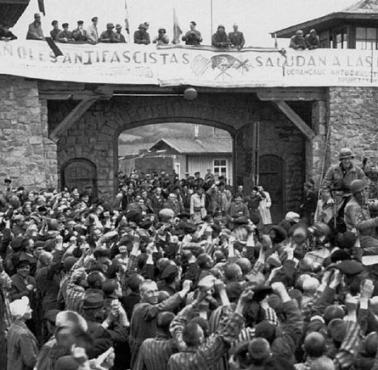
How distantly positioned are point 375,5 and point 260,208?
8598mm

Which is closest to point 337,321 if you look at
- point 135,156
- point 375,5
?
point 375,5

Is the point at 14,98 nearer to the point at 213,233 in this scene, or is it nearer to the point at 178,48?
the point at 178,48

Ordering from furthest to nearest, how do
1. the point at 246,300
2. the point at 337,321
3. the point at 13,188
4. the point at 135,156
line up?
the point at 135,156
the point at 13,188
the point at 246,300
the point at 337,321

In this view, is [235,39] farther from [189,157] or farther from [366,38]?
[189,157]

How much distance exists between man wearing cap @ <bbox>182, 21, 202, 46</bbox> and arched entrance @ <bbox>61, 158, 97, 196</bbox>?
474 cm

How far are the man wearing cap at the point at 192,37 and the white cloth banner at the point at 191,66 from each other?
515 mm

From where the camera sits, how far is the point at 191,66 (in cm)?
2120

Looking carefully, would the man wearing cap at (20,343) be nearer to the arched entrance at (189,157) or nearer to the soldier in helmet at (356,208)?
the soldier in helmet at (356,208)

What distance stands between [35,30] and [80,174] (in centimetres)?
479

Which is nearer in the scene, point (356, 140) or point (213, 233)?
point (213, 233)

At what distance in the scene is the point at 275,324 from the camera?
6.03 m

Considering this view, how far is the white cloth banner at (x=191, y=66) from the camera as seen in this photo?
65.9 ft

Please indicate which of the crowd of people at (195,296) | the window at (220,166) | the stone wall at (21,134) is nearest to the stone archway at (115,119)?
the stone wall at (21,134)

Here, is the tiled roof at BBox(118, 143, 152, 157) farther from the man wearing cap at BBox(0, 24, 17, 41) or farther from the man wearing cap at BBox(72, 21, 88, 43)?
the man wearing cap at BBox(0, 24, 17, 41)
